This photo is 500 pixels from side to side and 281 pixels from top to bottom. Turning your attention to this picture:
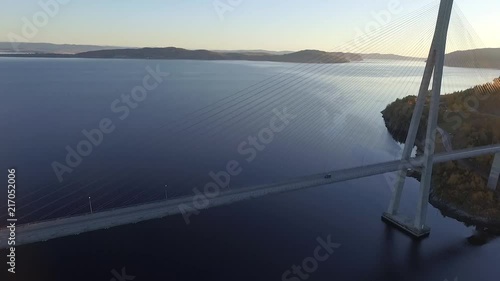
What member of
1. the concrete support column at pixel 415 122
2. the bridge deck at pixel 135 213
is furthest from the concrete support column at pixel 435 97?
the bridge deck at pixel 135 213

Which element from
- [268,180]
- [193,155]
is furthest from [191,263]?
[193,155]

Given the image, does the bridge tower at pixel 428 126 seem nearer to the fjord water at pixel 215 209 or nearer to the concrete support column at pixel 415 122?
the concrete support column at pixel 415 122

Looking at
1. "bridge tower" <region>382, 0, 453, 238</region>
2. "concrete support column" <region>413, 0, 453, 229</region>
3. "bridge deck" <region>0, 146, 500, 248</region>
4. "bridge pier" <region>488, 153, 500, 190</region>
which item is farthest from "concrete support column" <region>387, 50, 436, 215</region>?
"bridge pier" <region>488, 153, 500, 190</region>

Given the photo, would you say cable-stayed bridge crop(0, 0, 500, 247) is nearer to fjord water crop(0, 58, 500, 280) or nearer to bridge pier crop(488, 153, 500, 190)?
bridge pier crop(488, 153, 500, 190)

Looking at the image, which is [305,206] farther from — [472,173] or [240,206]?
[472,173]

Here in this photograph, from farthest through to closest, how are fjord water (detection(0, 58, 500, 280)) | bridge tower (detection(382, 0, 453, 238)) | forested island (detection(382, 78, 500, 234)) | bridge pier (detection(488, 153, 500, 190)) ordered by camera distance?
bridge pier (detection(488, 153, 500, 190)) < forested island (detection(382, 78, 500, 234)) < bridge tower (detection(382, 0, 453, 238)) < fjord water (detection(0, 58, 500, 280))

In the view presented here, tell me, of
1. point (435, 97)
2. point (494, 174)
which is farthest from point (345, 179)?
point (494, 174)
